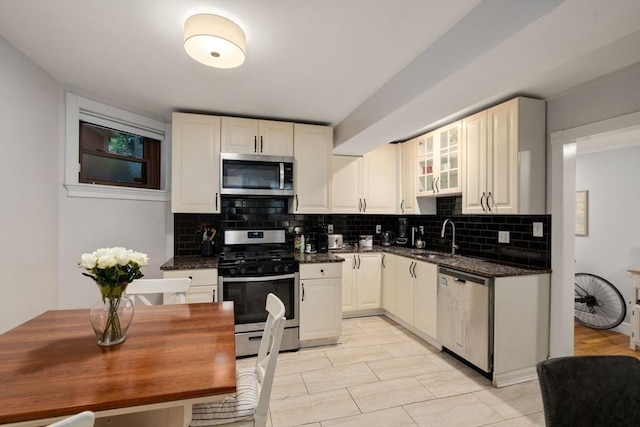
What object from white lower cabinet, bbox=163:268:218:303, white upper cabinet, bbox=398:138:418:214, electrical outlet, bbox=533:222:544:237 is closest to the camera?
electrical outlet, bbox=533:222:544:237

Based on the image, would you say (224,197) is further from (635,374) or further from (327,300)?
(635,374)

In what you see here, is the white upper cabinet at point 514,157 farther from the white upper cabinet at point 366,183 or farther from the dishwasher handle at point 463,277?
the white upper cabinet at point 366,183

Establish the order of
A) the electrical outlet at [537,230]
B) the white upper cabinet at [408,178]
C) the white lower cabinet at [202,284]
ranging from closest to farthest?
the electrical outlet at [537,230] < the white lower cabinet at [202,284] < the white upper cabinet at [408,178]

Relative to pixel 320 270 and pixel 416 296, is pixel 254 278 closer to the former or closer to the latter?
pixel 320 270

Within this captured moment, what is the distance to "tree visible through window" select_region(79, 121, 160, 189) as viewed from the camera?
2.58 meters

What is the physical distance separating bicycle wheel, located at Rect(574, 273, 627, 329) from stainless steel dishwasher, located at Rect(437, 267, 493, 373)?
225 centimetres

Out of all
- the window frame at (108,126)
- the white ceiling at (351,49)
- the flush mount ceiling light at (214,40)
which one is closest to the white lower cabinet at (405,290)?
the white ceiling at (351,49)

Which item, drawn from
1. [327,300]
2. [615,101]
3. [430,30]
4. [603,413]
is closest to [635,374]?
[603,413]

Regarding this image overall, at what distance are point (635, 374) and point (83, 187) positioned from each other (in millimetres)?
3577

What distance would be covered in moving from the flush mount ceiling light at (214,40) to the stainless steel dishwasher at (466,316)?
8.01ft

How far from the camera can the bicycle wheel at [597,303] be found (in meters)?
3.36

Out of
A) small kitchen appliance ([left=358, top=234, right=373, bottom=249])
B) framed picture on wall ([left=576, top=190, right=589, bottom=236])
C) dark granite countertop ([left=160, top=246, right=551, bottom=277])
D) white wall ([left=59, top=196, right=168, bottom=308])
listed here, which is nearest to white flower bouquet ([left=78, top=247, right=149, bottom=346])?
dark granite countertop ([left=160, top=246, right=551, bottom=277])

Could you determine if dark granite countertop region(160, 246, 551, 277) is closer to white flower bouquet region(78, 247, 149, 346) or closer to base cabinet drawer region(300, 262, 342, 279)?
base cabinet drawer region(300, 262, 342, 279)

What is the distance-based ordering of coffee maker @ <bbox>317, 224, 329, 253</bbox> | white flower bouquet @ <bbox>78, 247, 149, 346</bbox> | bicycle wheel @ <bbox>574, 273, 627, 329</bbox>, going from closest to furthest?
white flower bouquet @ <bbox>78, 247, 149, 346</bbox>
bicycle wheel @ <bbox>574, 273, 627, 329</bbox>
coffee maker @ <bbox>317, 224, 329, 253</bbox>
